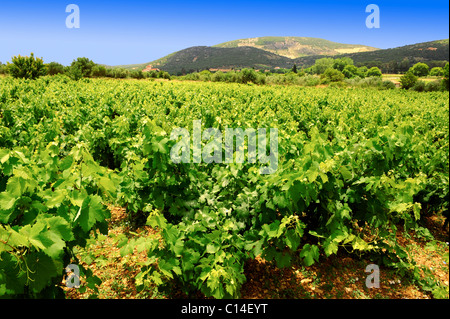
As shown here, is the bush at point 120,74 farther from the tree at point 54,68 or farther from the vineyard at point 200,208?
the vineyard at point 200,208

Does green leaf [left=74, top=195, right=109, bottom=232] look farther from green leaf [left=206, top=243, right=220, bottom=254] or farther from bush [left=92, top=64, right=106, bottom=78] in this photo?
bush [left=92, top=64, right=106, bottom=78]

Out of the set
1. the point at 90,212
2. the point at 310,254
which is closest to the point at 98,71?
the point at 90,212

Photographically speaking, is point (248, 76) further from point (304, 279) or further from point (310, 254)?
point (310, 254)

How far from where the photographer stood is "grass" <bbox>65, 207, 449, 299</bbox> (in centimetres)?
Answer: 321

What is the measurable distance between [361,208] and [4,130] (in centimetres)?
686

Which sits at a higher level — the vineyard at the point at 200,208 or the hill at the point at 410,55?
the hill at the point at 410,55

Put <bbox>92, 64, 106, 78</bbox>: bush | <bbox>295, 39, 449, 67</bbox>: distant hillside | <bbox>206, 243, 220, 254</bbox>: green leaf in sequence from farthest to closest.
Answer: <bbox>295, 39, 449, 67</bbox>: distant hillside < <bbox>92, 64, 106, 78</bbox>: bush < <bbox>206, 243, 220, 254</bbox>: green leaf

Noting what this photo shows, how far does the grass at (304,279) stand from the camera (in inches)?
126

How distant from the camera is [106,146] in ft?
21.2

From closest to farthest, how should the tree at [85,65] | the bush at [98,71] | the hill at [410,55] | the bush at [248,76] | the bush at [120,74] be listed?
1. the tree at [85,65]
2. the bush at [98,71]
3. the bush at [120,74]
4. the bush at [248,76]
5. the hill at [410,55]

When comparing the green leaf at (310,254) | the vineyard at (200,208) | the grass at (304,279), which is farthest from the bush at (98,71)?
the green leaf at (310,254)

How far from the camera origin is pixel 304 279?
3.50 meters

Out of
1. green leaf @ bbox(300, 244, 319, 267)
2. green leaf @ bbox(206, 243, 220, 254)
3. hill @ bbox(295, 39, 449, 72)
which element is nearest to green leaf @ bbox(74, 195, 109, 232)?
green leaf @ bbox(206, 243, 220, 254)
